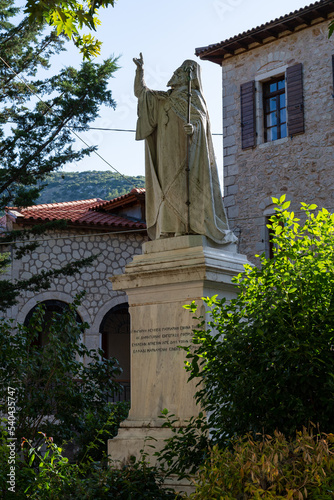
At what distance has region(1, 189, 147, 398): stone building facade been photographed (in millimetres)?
18919

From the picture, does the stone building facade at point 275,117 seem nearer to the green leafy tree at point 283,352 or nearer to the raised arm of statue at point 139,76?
the raised arm of statue at point 139,76

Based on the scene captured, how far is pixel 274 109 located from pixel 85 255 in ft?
20.1

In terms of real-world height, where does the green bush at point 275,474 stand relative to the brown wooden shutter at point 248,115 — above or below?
below

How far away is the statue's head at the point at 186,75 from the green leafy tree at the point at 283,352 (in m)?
2.39

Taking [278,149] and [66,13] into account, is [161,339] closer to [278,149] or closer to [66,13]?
[66,13]

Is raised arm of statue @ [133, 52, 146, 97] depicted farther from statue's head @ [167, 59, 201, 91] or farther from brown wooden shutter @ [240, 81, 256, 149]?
brown wooden shutter @ [240, 81, 256, 149]

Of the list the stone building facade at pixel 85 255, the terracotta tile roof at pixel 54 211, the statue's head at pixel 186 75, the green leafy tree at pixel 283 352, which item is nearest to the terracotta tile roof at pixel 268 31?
the stone building facade at pixel 85 255

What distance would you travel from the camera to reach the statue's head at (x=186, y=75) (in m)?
6.88

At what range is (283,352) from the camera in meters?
4.41

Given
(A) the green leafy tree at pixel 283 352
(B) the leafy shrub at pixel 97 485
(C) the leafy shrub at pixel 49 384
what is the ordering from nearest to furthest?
(A) the green leafy tree at pixel 283 352 → (B) the leafy shrub at pixel 97 485 → (C) the leafy shrub at pixel 49 384

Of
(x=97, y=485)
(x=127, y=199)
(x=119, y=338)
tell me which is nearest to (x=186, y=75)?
(x=97, y=485)

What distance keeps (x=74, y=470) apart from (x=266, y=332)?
195 cm

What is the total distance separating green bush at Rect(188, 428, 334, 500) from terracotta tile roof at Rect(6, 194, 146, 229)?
49.4 ft

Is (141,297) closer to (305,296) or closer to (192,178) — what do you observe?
(192,178)
